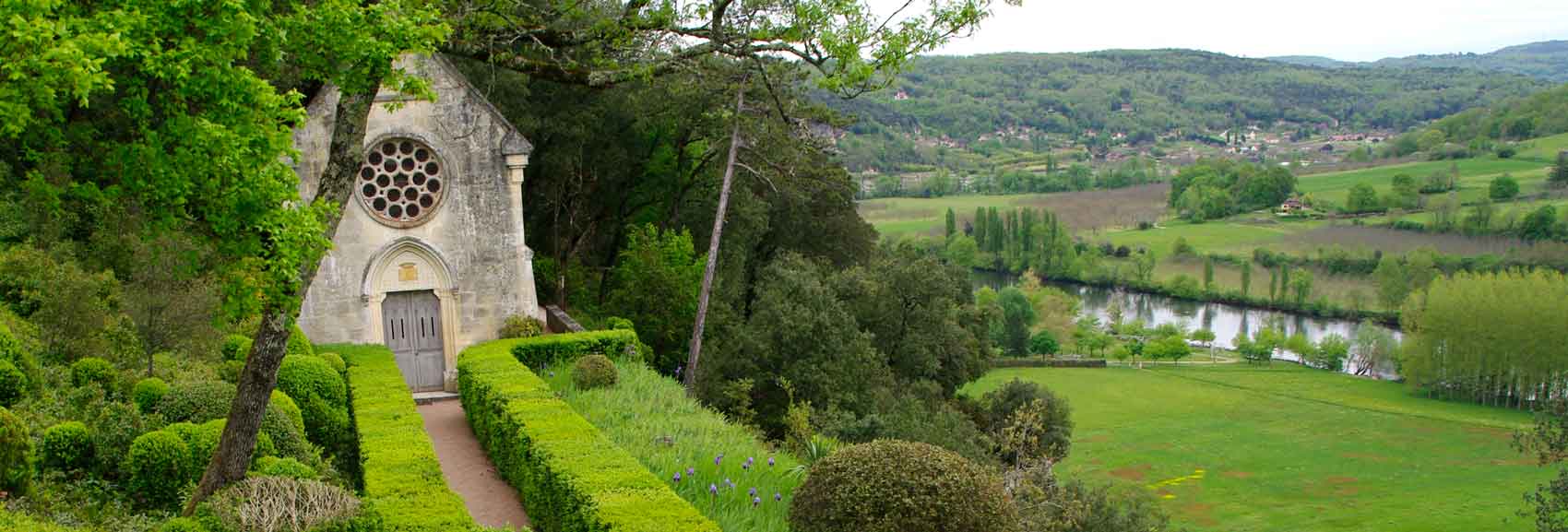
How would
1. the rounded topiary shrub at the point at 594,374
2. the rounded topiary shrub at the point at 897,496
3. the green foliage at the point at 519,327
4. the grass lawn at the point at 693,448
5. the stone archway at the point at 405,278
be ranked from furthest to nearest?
the green foliage at the point at 519,327, the stone archway at the point at 405,278, the rounded topiary shrub at the point at 594,374, the grass lawn at the point at 693,448, the rounded topiary shrub at the point at 897,496

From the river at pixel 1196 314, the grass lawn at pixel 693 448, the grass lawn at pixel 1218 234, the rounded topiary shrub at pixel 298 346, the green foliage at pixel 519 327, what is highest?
the rounded topiary shrub at pixel 298 346

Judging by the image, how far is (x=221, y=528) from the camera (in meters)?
8.61

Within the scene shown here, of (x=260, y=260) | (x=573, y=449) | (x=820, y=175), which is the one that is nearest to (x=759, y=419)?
(x=820, y=175)

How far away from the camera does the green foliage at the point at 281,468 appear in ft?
31.7

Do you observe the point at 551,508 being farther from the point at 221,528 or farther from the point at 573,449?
the point at 221,528

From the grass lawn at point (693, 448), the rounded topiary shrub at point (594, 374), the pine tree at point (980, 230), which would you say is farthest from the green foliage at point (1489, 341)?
the rounded topiary shrub at point (594, 374)

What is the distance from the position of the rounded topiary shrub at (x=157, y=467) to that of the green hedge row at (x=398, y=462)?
1662 mm

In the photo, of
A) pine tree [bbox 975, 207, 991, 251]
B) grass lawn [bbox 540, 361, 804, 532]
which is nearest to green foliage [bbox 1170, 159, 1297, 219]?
pine tree [bbox 975, 207, 991, 251]

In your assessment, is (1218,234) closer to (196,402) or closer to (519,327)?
(519,327)

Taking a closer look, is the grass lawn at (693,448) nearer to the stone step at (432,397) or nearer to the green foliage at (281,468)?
the green foliage at (281,468)

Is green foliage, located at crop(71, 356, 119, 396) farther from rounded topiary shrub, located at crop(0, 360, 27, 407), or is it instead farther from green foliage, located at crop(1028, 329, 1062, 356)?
green foliage, located at crop(1028, 329, 1062, 356)

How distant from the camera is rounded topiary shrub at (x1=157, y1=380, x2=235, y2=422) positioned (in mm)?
11547

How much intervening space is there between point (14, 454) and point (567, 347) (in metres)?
10.5

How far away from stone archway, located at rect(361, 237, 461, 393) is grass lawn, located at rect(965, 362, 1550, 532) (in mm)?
28312
